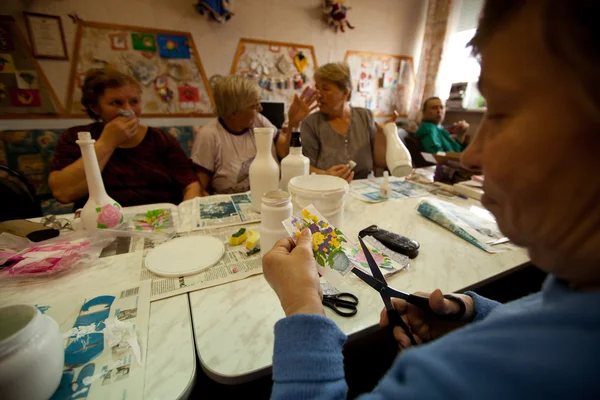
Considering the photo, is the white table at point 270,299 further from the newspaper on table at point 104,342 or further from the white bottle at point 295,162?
the white bottle at point 295,162

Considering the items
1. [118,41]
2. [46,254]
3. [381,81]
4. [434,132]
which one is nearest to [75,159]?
[46,254]

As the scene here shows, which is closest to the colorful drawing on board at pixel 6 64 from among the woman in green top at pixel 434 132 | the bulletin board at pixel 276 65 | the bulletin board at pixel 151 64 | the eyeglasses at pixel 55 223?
the bulletin board at pixel 151 64

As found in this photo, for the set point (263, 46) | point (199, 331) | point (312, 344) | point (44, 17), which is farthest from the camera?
point (263, 46)

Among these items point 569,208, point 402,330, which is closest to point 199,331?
point 402,330

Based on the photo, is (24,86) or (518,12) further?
(24,86)

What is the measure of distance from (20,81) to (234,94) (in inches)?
73.8

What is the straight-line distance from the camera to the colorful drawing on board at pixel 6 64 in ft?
6.22

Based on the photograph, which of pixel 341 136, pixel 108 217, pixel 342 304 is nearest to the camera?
pixel 342 304

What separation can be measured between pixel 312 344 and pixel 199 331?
9.6 inches

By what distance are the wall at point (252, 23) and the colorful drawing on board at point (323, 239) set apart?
2.39 metres

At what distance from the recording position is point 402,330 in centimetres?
49

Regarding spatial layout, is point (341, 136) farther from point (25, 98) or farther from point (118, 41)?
point (25, 98)

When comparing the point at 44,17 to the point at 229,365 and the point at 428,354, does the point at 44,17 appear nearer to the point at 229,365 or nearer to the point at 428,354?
the point at 229,365

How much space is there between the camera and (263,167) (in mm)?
959
